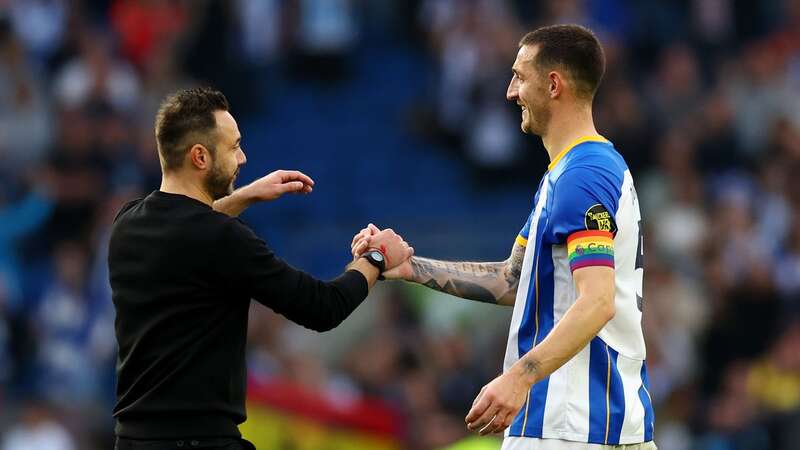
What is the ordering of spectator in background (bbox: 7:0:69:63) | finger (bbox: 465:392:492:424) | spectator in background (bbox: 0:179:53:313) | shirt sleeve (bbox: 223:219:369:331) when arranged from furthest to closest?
1. spectator in background (bbox: 7:0:69:63)
2. spectator in background (bbox: 0:179:53:313)
3. shirt sleeve (bbox: 223:219:369:331)
4. finger (bbox: 465:392:492:424)

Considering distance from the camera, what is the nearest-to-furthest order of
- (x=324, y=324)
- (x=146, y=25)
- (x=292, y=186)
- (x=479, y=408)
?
1. (x=479, y=408)
2. (x=324, y=324)
3. (x=292, y=186)
4. (x=146, y=25)

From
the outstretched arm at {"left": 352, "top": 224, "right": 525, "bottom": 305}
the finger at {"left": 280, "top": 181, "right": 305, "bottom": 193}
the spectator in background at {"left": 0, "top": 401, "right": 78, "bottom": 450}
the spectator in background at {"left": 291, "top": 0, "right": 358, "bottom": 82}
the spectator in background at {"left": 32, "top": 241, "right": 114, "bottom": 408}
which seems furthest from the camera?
the spectator in background at {"left": 291, "top": 0, "right": 358, "bottom": 82}

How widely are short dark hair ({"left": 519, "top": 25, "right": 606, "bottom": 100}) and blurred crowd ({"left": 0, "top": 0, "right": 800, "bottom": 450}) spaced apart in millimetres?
5726

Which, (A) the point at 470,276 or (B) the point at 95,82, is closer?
(A) the point at 470,276

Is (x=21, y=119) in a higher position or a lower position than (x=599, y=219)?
higher

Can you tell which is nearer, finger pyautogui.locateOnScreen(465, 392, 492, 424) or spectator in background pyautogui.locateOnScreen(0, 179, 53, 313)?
finger pyautogui.locateOnScreen(465, 392, 492, 424)

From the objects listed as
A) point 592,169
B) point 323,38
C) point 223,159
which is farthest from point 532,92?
point 323,38

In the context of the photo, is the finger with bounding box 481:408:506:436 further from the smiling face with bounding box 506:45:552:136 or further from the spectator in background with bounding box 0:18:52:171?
the spectator in background with bounding box 0:18:52:171

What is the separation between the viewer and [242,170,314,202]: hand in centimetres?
581

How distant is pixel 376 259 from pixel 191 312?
89cm

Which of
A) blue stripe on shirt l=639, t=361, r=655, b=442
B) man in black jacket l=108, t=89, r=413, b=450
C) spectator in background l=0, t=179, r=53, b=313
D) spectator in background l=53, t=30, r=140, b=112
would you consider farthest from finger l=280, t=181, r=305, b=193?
spectator in background l=53, t=30, r=140, b=112

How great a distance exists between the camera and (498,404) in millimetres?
4887

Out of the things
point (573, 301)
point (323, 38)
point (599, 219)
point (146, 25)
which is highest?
point (323, 38)

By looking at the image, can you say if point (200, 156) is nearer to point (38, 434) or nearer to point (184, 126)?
point (184, 126)
